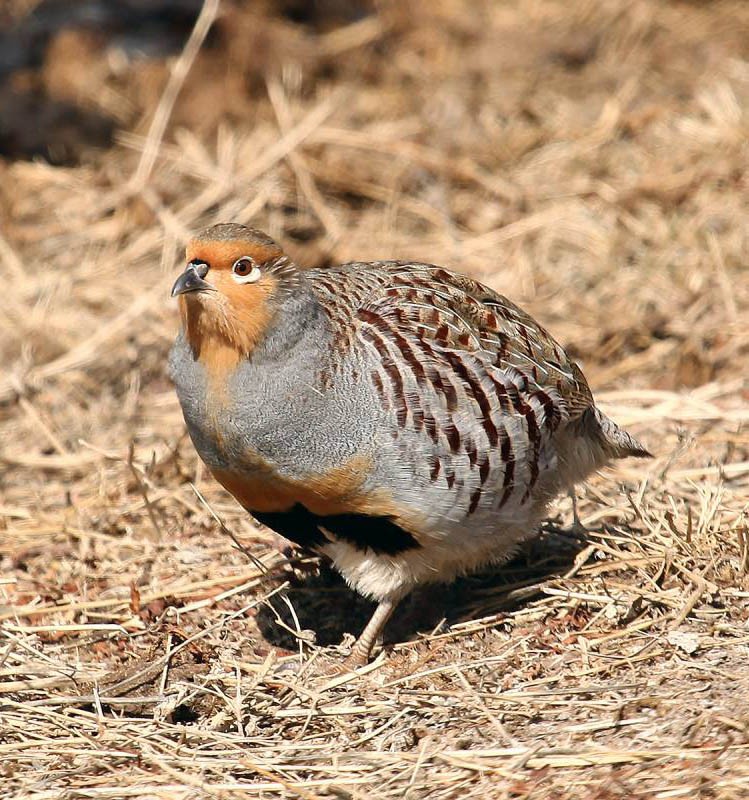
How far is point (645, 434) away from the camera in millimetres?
6598

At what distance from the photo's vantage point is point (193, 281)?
4387 mm

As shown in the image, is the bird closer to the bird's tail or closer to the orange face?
the orange face

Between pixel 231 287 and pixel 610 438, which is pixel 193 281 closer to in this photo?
pixel 231 287

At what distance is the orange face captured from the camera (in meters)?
4.46

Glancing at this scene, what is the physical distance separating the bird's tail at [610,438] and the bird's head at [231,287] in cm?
153

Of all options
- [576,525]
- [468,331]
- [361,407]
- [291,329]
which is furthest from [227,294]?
[576,525]

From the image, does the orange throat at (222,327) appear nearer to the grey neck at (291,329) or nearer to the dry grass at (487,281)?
the grey neck at (291,329)

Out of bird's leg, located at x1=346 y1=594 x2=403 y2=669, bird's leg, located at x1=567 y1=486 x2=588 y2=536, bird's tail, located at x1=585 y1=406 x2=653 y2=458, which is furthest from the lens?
bird's leg, located at x1=567 y1=486 x2=588 y2=536

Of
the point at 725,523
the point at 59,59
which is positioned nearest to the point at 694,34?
the point at 59,59

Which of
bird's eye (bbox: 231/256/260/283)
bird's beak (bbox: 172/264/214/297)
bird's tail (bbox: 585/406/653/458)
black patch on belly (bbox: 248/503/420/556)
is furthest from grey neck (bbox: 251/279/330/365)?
bird's tail (bbox: 585/406/653/458)

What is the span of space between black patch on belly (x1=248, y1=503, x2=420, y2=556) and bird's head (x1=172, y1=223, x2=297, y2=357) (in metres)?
0.66

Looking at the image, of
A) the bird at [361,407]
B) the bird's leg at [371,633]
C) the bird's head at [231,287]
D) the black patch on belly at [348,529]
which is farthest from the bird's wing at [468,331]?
the bird's leg at [371,633]

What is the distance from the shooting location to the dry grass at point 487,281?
428 centimetres

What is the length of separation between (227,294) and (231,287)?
0.03 meters
